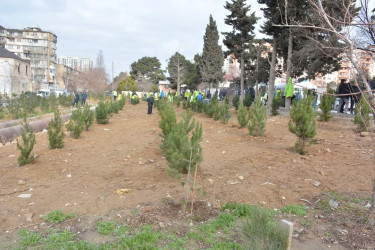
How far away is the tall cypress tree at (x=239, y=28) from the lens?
22844 mm

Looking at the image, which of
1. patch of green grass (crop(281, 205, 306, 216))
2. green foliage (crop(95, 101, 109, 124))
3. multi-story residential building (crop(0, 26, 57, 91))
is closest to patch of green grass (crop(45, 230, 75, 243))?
patch of green grass (crop(281, 205, 306, 216))

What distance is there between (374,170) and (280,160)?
69.8 inches

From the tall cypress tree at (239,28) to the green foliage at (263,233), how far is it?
19.9 meters

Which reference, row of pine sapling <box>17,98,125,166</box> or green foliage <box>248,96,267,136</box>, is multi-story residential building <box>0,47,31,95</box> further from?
green foliage <box>248,96,267,136</box>

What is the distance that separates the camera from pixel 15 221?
4055 millimetres

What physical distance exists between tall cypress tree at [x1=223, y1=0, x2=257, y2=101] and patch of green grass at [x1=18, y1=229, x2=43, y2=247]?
66.0 ft

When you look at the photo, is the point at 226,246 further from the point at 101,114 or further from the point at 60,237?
the point at 101,114

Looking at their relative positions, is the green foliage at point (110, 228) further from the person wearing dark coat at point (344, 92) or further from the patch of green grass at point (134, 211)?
the person wearing dark coat at point (344, 92)

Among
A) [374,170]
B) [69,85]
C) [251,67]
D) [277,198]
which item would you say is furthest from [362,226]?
[69,85]

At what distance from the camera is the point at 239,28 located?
23.4 metres

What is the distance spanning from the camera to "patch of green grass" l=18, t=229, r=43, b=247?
135 inches

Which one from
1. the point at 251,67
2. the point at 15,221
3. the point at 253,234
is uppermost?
the point at 251,67

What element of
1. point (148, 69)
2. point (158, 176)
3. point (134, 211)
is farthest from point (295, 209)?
point (148, 69)

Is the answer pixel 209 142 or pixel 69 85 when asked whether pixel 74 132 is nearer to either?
pixel 209 142
